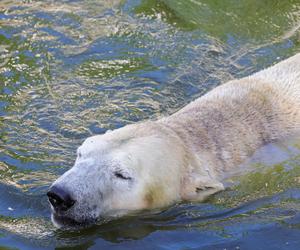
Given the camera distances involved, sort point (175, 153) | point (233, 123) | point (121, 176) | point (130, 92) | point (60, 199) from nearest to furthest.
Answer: point (60, 199) → point (121, 176) → point (175, 153) → point (233, 123) → point (130, 92)

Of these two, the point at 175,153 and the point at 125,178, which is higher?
the point at 175,153

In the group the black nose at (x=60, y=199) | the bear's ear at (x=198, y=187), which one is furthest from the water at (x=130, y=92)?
the black nose at (x=60, y=199)

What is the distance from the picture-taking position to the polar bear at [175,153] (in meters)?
5.43

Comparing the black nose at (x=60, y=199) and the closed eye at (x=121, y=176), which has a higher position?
the closed eye at (x=121, y=176)

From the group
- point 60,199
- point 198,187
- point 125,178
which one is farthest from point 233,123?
point 60,199

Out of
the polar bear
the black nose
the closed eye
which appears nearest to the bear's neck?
the polar bear

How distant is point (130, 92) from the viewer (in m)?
7.93

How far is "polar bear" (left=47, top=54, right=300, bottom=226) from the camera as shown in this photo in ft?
17.8

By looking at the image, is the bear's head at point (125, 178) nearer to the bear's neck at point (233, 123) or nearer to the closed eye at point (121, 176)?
the closed eye at point (121, 176)

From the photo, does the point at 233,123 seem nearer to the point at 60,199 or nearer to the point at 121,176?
the point at 121,176

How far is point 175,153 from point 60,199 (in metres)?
1.00

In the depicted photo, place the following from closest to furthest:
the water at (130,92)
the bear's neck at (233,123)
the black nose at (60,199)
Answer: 1. the black nose at (60,199)
2. the water at (130,92)
3. the bear's neck at (233,123)

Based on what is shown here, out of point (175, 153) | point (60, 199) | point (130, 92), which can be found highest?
point (175, 153)

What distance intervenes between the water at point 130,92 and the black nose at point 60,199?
13.1 inches
